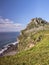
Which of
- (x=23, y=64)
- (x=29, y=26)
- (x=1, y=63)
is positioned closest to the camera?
(x=23, y=64)

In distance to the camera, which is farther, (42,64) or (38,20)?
(38,20)

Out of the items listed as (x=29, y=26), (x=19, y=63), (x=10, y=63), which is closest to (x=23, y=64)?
(x=19, y=63)

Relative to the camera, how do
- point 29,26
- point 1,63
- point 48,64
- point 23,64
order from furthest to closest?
point 29,26, point 1,63, point 23,64, point 48,64

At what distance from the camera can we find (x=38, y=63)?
31938 millimetres

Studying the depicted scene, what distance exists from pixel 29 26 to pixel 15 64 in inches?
5071

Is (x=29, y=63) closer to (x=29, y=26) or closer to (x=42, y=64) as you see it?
(x=42, y=64)

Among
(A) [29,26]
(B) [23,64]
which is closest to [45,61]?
(B) [23,64]

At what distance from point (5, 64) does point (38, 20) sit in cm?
13060

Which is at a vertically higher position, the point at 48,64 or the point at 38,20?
the point at 38,20

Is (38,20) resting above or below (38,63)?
above

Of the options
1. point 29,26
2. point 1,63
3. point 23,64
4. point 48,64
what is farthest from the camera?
point 29,26

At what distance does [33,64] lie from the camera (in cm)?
3219

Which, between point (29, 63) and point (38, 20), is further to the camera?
point (38, 20)

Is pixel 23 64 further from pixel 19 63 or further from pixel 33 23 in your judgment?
pixel 33 23
